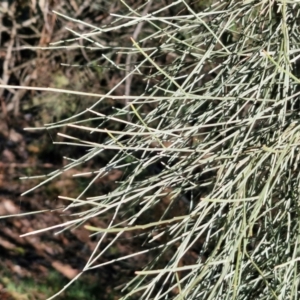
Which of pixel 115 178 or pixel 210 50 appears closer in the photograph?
pixel 210 50

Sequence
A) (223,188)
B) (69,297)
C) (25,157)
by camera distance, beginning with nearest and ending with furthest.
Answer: (223,188), (69,297), (25,157)

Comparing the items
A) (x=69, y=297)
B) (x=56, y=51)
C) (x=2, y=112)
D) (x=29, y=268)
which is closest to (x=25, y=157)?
(x=2, y=112)

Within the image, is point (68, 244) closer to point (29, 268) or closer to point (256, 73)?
point (29, 268)

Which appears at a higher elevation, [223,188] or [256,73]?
[256,73]

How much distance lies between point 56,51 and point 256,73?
3974mm

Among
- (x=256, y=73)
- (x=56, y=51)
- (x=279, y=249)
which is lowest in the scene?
(x=56, y=51)

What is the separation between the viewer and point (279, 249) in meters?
1.73

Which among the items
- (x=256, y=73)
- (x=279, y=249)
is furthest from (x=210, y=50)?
(x=279, y=249)

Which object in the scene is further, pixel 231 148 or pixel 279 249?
pixel 279 249

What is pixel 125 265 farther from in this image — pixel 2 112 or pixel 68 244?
pixel 2 112

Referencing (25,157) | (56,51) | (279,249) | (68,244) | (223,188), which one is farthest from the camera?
(25,157)

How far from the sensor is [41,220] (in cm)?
531

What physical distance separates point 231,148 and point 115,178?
4.24 metres

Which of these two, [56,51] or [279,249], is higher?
[279,249]
